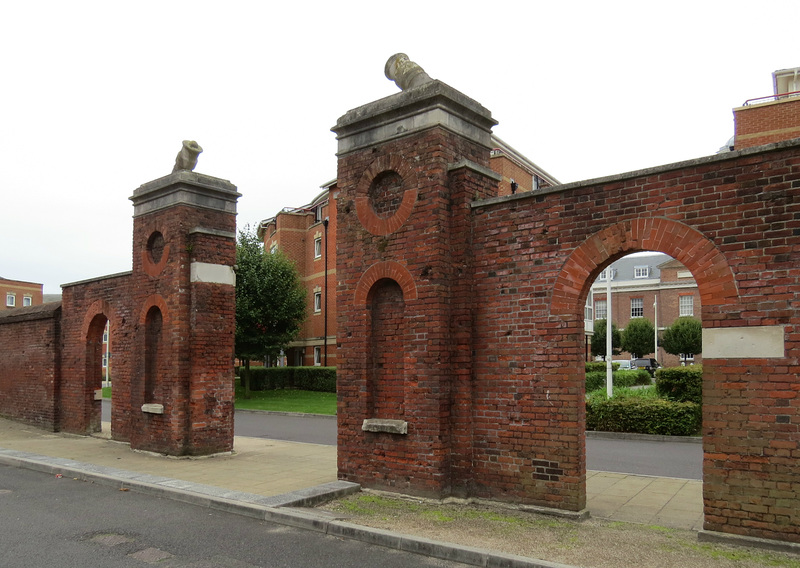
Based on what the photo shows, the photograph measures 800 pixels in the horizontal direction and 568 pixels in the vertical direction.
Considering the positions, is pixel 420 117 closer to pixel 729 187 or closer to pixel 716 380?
pixel 729 187

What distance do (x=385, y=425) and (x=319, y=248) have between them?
102ft

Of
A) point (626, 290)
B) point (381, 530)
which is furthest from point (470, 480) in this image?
point (626, 290)

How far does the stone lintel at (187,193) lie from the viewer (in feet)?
40.1

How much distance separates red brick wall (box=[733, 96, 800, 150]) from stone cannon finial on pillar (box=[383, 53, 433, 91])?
51.8ft

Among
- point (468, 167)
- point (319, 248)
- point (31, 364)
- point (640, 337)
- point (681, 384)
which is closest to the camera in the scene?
point (468, 167)

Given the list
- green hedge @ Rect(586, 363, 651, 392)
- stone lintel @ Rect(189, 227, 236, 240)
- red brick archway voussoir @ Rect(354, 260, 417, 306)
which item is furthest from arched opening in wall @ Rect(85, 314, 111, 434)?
green hedge @ Rect(586, 363, 651, 392)

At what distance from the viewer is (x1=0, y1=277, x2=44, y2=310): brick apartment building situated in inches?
2995

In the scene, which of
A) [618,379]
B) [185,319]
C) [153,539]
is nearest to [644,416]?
[185,319]

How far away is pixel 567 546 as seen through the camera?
19.9 ft

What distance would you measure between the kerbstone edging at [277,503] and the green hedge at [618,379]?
19783 mm

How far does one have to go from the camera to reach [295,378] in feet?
112

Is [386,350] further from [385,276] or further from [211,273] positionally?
[211,273]

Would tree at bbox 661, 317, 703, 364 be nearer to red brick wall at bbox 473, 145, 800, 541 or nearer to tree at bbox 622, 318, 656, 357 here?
tree at bbox 622, 318, 656, 357

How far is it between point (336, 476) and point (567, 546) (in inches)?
167
